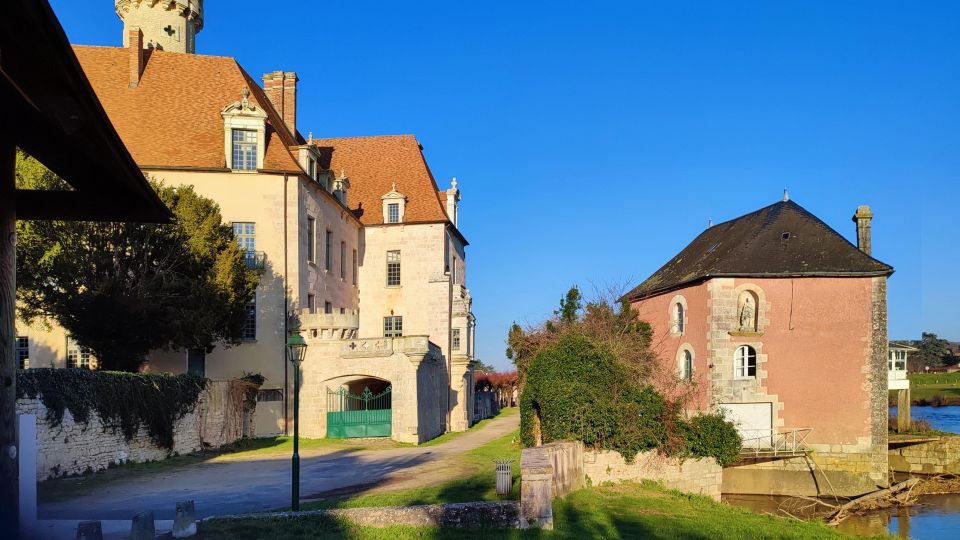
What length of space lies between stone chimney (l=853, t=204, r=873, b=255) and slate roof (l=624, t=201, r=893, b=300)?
1731 millimetres

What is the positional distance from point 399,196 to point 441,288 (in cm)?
505

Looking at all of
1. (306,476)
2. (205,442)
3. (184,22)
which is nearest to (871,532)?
(306,476)

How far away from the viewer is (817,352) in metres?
29.4

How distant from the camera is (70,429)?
17.9 m

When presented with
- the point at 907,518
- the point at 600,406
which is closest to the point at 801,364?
the point at 907,518

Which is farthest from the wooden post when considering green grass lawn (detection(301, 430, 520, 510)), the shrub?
the shrub

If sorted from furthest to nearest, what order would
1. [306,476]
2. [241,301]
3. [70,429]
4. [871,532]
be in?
[241,301], [871,532], [306,476], [70,429]

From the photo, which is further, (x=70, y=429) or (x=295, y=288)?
(x=295, y=288)

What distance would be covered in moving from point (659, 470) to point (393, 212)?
74.7 ft

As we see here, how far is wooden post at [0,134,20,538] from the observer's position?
325 centimetres

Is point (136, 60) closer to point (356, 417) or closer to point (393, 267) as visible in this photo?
point (393, 267)

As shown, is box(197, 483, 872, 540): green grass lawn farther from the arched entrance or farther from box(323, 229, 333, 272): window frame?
box(323, 229, 333, 272): window frame

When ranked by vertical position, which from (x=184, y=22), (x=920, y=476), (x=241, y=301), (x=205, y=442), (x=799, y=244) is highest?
(x=184, y=22)

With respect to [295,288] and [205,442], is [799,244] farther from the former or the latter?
[205,442]
